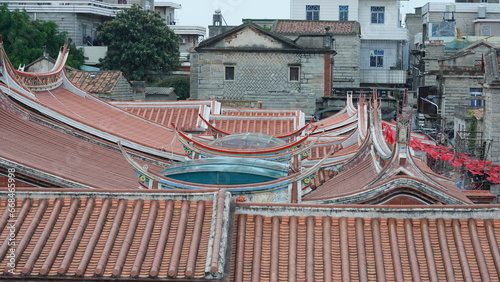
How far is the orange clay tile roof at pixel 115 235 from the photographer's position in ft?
36.4

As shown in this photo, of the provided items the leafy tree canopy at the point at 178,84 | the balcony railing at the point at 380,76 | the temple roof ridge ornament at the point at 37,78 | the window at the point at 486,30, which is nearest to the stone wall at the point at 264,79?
the leafy tree canopy at the point at 178,84

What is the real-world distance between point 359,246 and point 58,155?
9.04 meters

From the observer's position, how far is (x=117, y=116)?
1024 inches

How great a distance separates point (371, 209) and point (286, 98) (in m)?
25.2

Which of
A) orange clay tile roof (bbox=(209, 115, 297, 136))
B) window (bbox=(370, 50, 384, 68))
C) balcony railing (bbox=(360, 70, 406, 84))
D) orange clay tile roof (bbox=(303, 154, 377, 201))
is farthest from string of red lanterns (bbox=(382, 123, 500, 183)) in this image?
window (bbox=(370, 50, 384, 68))

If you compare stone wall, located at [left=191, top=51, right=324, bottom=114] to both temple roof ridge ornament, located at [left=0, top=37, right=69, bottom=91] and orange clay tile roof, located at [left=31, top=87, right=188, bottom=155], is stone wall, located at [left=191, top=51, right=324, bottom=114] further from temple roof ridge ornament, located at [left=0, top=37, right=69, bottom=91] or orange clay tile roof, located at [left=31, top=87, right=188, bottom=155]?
temple roof ridge ornament, located at [left=0, top=37, right=69, bottom=91]

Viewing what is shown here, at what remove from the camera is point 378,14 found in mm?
52406

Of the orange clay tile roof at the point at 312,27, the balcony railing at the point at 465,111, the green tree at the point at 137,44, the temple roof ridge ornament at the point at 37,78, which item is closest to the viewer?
the temple roof ridge ornament at the point at 37,78

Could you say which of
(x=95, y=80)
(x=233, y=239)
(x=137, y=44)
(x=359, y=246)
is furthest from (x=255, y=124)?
(x=137, y=44)

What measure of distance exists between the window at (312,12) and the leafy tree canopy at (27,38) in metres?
13.4

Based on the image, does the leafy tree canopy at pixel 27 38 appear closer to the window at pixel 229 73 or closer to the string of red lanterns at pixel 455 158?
the window at pixel 229 73

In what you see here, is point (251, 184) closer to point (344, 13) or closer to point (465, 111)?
point (465, 111)

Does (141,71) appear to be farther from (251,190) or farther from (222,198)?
(222,198)

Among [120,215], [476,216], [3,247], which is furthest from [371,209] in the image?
[3,247]
